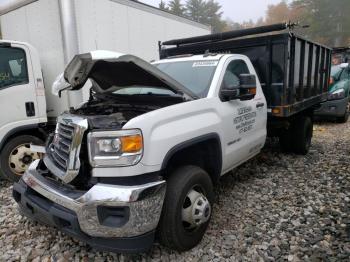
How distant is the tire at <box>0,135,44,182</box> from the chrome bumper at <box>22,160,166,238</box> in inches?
113

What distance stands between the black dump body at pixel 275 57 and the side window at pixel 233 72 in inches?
32.8

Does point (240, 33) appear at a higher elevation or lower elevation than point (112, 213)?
higher

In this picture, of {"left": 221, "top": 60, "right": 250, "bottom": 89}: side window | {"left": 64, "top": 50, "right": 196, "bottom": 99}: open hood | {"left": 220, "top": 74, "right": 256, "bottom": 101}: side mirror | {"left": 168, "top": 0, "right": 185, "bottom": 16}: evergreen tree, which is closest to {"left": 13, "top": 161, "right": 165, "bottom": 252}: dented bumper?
{"left": 64, "top": 50, "right": 196, "bottom": 99}: open hood

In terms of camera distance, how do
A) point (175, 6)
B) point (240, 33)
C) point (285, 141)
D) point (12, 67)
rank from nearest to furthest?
point (12, 67)
point (240, 33)
point (285, 141)
point (175, 6)

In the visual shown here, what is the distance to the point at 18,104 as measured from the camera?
195 inches

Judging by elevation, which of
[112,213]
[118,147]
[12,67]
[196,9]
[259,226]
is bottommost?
[259,226]

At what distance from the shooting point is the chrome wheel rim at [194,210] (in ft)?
9.67

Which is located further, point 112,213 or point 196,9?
point 196,9

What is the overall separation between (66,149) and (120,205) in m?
0.82

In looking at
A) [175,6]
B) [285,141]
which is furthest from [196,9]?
[285,141]

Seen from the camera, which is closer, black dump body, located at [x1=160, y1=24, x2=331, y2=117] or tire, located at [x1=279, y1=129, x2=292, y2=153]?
black dump body, located at [x1=160, y1=24, x2=331, y2=117]

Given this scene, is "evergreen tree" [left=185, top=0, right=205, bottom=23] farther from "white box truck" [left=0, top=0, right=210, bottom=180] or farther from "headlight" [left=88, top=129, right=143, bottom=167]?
"headlight" [left=88, top=129, right=143, bottom=167]

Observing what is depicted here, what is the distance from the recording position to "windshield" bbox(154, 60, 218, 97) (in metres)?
3.59

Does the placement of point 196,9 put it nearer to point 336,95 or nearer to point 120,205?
point 336,95
